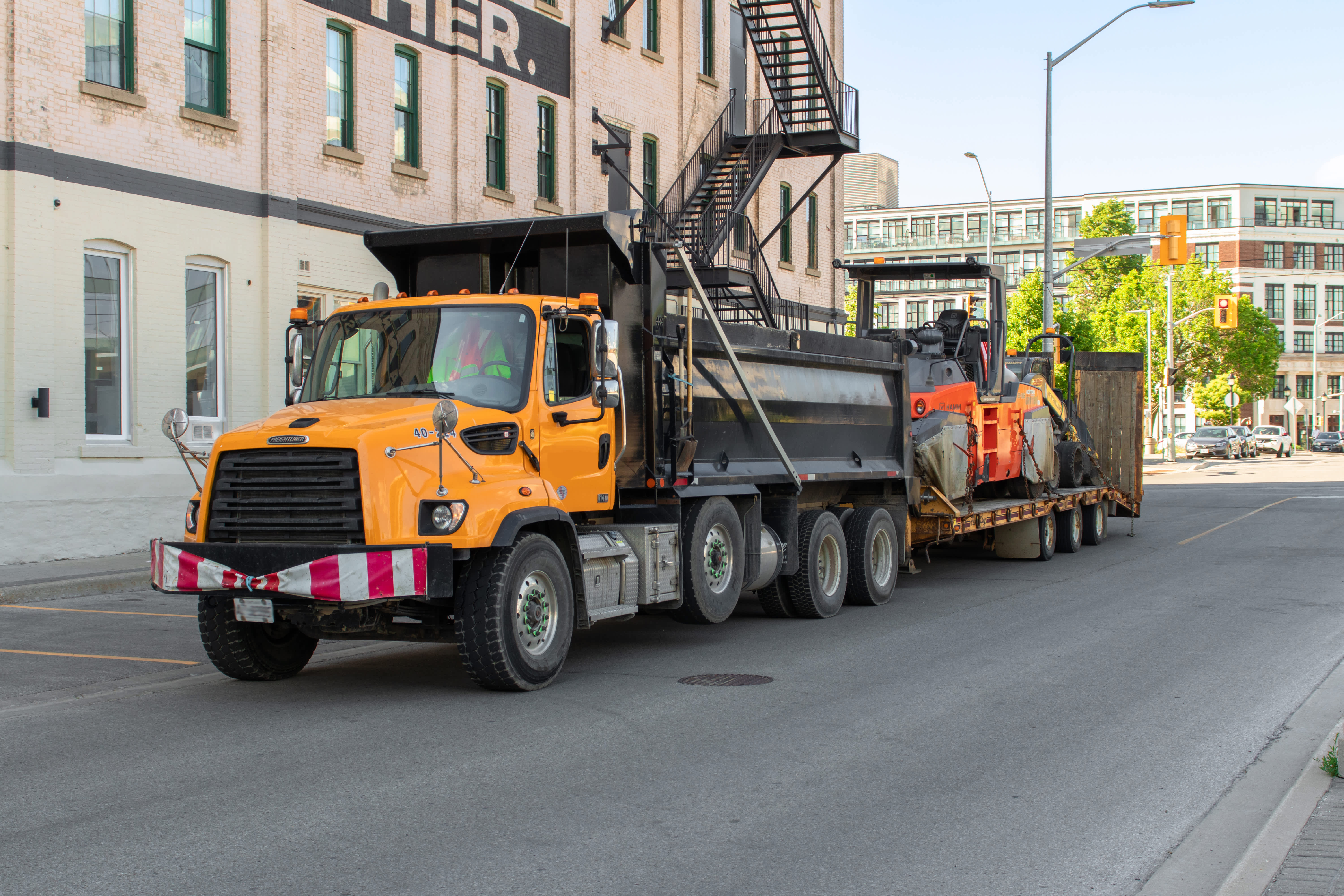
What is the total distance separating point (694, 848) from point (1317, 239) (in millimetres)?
121049

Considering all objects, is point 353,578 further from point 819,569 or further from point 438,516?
point 819,569

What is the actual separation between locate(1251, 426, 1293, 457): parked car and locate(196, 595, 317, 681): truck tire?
69.1 m

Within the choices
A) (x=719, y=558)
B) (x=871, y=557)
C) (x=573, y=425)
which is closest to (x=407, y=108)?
(x=871, y=557)

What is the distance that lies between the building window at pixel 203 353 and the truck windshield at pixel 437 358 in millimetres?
9369

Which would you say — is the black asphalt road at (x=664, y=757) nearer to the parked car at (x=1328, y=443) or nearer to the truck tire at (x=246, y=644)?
the truck tire at (x=246, y=644)

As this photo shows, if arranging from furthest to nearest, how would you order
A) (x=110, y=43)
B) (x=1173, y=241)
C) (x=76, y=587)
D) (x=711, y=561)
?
(x=1173, y=241) < (x=110, y=43) < (x=76, y=587) < (x=711, y=561)

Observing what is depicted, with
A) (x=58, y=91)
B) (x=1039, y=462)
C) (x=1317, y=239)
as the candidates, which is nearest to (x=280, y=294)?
(x=58, y=91)

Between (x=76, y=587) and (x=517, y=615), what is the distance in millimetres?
7888

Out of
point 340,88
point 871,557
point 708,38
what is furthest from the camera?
point 708,38

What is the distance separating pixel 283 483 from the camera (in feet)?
26.3

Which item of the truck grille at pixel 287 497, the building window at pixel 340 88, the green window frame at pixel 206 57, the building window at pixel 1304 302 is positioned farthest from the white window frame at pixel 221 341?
the building window at pixel 1304 302

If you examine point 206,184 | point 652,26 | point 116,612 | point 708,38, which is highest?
point 708,38

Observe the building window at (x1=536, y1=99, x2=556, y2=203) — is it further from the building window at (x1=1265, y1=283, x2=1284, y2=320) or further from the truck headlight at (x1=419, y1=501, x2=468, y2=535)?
the building window at (x1=1265, y1=283, x2=1284, y2=320)

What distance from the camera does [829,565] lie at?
12.7 meters
